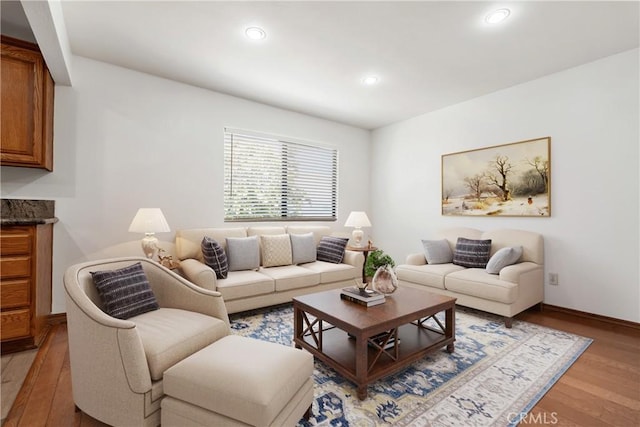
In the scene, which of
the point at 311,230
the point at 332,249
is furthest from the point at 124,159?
the point at 332,249

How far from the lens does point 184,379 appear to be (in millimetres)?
1319

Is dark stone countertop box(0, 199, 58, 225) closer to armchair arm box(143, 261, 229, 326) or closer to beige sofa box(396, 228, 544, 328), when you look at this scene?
armchair arm box(143, 261, 229, 326)

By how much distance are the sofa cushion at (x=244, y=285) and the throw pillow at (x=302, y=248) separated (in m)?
0.68

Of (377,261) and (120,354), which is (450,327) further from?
(120,354)

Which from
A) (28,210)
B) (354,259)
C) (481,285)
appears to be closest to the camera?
(28,210)

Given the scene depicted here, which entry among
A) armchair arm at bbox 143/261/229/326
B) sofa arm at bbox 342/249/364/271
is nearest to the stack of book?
armchair arm at bbox 143/261/229/326

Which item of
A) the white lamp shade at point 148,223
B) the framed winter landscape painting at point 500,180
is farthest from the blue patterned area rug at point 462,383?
the framed winter landscape painting at point 500,180

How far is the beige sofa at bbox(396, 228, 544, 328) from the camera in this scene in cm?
287

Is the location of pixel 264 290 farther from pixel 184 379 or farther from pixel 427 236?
pixel 427 236

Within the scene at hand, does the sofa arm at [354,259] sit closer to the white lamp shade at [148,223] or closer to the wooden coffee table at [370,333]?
the wooden coffee table at [370,333]

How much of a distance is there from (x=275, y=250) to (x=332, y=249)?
2.61ft

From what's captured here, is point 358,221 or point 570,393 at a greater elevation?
point 358,221

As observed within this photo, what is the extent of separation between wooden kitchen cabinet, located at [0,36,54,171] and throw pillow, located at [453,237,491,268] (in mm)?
4476

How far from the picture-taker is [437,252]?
3.83 meters
